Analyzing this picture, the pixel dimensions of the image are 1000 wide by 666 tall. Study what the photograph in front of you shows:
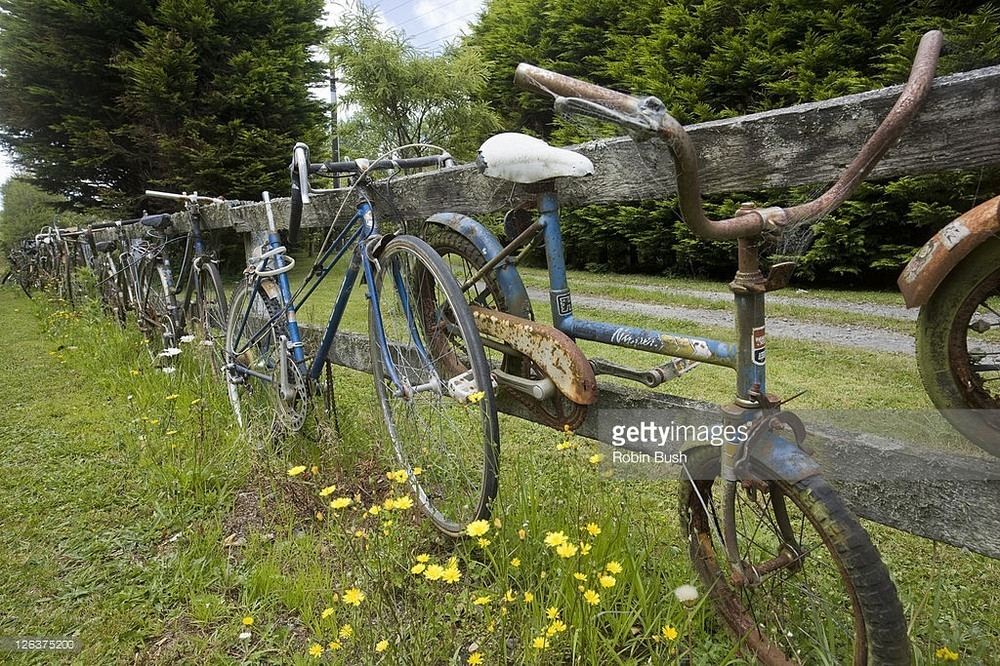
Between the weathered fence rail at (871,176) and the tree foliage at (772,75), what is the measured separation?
3.23 metres

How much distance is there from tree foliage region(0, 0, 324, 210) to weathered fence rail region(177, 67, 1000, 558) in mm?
11634

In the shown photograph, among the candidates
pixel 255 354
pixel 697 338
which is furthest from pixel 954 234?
pixel 255 354

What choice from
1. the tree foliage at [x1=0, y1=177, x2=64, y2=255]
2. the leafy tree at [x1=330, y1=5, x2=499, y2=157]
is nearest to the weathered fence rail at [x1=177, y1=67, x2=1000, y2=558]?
the leafy tree at [x1=330, y1=5, x2=499, y2=157]

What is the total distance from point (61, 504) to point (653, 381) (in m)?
2.49

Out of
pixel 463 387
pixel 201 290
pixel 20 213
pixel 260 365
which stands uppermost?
pixel 20 213

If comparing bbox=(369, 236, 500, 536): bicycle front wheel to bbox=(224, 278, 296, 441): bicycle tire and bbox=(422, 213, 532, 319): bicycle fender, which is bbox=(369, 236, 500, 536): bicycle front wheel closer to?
bbox=(422, 213, 532, 319): bicycle fender

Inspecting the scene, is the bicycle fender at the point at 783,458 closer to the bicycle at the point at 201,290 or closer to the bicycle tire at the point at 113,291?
the bicycle at the point at 201,290

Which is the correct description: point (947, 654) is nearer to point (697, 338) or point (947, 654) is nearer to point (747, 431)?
point (747, 431)

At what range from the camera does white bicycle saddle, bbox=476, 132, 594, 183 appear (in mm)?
1637

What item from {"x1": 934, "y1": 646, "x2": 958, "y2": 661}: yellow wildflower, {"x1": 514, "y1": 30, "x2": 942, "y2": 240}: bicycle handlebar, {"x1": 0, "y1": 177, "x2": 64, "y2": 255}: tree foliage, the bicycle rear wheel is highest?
{"x1": 0, "y1": 177, "x2": 64, "y2": 255}: tree foliage

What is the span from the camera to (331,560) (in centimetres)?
195

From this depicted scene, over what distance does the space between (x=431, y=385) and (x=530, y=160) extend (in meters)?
0.79

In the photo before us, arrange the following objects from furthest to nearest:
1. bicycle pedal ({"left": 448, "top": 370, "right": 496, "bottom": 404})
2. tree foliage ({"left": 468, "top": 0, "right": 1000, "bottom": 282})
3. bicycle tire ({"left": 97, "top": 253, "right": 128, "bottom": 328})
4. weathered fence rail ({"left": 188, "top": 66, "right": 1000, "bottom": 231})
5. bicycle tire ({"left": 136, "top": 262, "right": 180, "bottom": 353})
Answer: tree foliage ({"left": 468, "top": 0, "right": 1000, "bottom": 282}) → bicycle tire ({"left": 97, "top": 253, "right": 128, "bottom": 328}) → bicycle tire ({"left": 136, "top": 262, "right": 180, "bottom": 353}) → bicycle pedal ({"left": 448, "top": 370, "right": 496, "bottom": 404}) → weathered fence rail ({"left": 188, "top": 66, "right": 1000, "bottom": 231})

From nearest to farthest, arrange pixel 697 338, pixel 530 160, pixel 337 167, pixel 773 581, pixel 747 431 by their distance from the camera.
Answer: pixel 747 431
pixel 773 581
pixel 697 338
pixel 530 160
pixel 337 167
